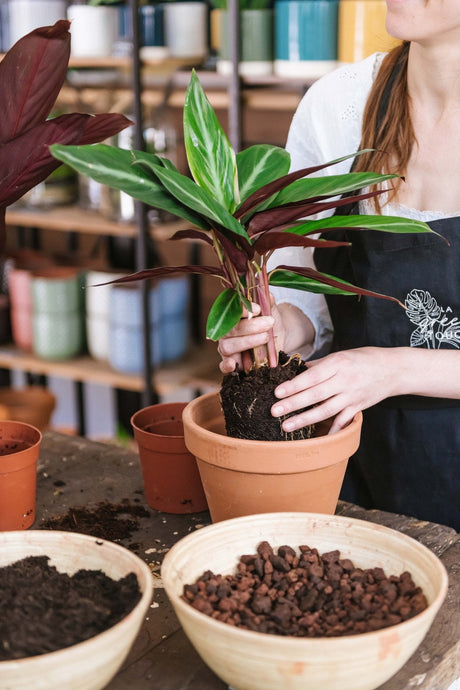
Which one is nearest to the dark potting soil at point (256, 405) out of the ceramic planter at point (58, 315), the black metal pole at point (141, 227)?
the black metal pole at point (141, 227)

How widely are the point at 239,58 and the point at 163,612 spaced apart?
1743 millimetres

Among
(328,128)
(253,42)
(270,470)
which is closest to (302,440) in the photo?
(270,470)

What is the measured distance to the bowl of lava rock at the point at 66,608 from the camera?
650 millimetres

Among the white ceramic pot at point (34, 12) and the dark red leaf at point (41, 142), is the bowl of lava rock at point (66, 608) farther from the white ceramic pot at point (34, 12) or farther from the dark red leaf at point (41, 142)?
the white ceramic pot at point (34, 12)

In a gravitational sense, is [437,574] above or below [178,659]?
above

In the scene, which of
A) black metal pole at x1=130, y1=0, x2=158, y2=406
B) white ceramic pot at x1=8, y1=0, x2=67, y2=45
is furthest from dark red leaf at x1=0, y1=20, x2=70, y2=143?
white ceramic pot at x1=8, y1=0, x2=67, y2=45

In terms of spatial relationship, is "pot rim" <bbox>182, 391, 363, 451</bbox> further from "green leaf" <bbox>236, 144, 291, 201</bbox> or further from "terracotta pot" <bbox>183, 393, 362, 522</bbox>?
"green leaf" <bbox>236, 144, 291, 201</bbox>

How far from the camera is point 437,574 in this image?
2.49 ft

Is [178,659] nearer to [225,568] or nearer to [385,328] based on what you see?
[225,568]

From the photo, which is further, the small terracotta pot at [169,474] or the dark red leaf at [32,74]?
the small terracotta pot at [169,474]

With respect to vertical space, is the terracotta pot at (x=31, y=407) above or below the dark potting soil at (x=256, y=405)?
below

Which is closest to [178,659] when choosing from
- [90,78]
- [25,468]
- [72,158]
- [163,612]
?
[163,612]

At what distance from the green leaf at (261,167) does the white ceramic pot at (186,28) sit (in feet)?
5.14

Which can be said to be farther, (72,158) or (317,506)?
(317,506)
